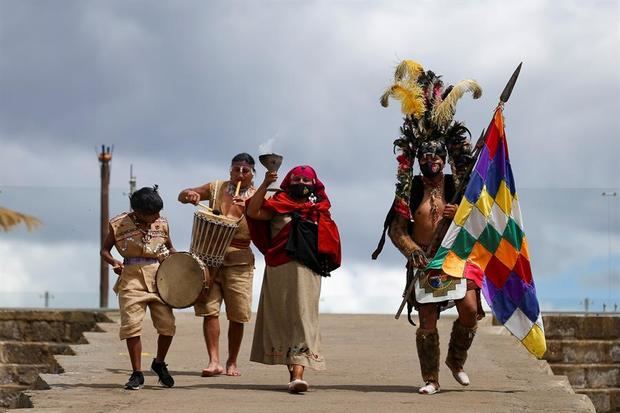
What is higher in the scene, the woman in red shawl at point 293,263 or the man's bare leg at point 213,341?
the woman in red shawl at point 293,263

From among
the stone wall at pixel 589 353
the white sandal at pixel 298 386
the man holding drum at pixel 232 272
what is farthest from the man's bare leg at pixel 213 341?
the stone wall at pixel 589 353

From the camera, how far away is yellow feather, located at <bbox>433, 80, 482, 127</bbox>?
40.0 feet

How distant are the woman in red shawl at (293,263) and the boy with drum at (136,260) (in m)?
0.80

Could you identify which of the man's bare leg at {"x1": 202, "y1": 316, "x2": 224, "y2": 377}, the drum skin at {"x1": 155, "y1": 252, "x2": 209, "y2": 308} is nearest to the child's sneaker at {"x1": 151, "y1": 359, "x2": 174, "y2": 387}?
the drum skin at {"x1": 155, "y1": 252, "x2": 209, "y2": 308}

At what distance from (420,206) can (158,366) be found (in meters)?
2.50

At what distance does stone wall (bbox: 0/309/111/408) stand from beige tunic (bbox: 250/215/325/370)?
9330 millimetres

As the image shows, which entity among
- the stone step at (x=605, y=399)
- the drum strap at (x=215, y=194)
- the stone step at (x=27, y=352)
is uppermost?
the drum strap at (x=215, y=194)

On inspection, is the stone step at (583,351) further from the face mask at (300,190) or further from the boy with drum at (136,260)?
the boy with drum at (136,260)

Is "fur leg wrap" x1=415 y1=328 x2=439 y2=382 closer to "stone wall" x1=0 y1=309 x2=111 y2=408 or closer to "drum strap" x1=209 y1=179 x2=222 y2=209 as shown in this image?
"drum strap" x1=209 y1=179 x2=222 y2=209

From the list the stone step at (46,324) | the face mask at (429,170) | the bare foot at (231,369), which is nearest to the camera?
the face mask at (429,170)

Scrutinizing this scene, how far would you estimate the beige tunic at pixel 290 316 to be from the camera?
465 inches

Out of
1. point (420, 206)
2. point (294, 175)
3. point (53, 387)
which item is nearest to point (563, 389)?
point (420, 206)

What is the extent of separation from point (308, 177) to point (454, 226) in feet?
4.02

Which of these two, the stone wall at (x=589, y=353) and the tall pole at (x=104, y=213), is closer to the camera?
the stone wall at (x=589, y=353)
